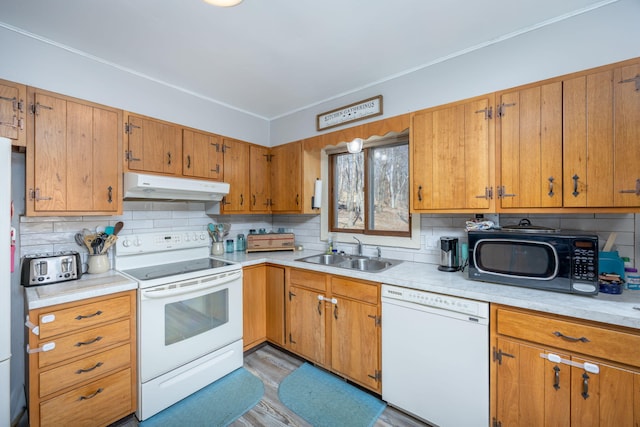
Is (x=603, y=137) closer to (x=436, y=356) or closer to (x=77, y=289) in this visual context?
(x=436, y=356)

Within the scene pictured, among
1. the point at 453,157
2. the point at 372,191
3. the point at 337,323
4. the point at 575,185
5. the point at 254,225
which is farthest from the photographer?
the point at 254,225

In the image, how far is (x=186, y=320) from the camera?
209cm

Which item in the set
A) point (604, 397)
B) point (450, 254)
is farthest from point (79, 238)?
point (604, 397)

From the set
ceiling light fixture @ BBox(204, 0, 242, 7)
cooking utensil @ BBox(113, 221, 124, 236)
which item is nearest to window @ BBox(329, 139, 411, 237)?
ceiling light fixture @ BBox(204, 0, 242, 7)

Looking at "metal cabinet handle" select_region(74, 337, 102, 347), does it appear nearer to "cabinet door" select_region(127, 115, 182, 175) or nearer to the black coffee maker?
"cabinet door" select_region(127, 115, 182, 175)

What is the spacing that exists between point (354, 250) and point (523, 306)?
160cm

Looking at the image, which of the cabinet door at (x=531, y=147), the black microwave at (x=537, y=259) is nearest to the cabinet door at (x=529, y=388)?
the black microwave at (x=537, y=259)

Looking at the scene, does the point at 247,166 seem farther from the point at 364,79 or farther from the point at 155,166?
the point at 364,79

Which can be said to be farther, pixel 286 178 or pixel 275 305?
pixel 286 178

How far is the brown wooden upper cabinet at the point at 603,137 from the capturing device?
1366 mm

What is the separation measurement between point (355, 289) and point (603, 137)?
1.73 meters

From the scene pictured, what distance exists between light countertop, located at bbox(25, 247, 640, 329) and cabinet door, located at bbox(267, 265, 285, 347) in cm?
48

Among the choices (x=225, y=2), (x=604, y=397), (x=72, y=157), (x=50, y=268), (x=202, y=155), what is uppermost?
(x=225, y=2)

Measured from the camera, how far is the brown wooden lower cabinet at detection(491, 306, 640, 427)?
120cm
